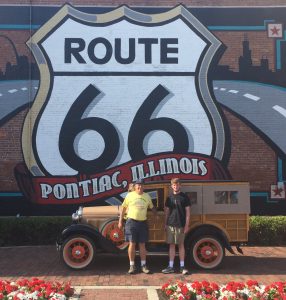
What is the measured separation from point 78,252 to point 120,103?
18.4ft

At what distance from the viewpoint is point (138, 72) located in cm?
1282

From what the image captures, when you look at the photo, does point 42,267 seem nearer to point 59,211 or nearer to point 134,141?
point 59,211

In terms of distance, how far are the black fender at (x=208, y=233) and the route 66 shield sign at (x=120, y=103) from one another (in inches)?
170

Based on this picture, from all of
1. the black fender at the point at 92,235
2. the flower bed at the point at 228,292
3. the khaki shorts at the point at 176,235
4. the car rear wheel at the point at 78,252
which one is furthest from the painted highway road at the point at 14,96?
the flower bed at the point at 228,292

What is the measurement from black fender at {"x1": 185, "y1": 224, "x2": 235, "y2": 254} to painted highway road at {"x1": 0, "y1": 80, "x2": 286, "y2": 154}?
212 inches

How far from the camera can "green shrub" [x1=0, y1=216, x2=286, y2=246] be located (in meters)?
11.0

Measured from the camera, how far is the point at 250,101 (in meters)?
12.9

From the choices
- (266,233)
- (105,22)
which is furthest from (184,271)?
(105,22)

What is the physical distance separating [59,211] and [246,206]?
5.88 metres

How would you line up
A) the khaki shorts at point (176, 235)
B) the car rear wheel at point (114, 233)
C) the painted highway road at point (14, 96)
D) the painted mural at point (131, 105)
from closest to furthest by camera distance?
the khaki shorts at point (176, 235), the car rear wheel at point (114, 233), the painted mural at point (131, 105), the painted highway road at point (14, 96)

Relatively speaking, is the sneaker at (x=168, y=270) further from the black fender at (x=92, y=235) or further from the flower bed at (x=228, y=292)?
the flower bed at (x=228, y=292)

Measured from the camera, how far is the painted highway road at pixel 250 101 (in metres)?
12.8

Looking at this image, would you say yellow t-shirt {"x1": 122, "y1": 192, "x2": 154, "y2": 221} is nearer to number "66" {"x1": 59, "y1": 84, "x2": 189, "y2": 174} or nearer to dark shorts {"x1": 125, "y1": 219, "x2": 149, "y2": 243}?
dark shorts {"x1": 125, "y1": 219, "x2": 149, "y2": 243}

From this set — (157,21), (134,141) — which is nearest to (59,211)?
(134,141)
